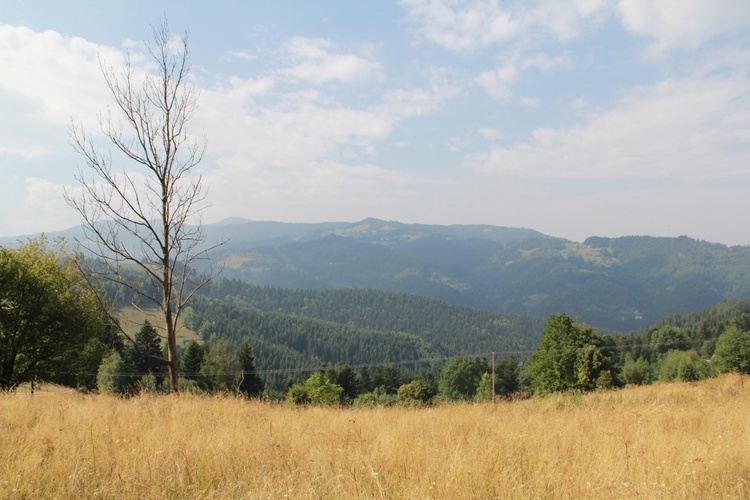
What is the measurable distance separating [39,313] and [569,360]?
3869cm

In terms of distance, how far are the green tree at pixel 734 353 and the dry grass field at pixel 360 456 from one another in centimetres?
5333

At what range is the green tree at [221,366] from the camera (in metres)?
45.4

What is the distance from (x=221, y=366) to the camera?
48.8 metres

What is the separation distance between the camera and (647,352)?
301 feet

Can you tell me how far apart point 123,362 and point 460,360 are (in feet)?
166

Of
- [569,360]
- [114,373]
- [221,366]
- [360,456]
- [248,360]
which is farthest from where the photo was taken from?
[248,360]

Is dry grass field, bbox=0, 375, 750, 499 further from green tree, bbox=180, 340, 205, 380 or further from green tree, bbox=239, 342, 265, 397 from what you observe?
green tree, bbox=180, 340, 205, 380

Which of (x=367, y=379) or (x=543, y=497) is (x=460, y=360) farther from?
(x=543, y=497)

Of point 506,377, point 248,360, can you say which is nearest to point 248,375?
point 248,360

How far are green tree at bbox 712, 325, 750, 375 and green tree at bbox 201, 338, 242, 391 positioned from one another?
55.7 metres

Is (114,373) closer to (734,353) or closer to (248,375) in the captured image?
(248,375)

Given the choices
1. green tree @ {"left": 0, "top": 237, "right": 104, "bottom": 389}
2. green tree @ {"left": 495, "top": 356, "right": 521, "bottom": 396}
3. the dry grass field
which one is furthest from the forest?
the dry grass field

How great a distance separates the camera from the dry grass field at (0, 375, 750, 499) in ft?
11.6

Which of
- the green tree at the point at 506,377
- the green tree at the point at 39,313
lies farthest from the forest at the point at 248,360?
the green tree at the point at 506,377
